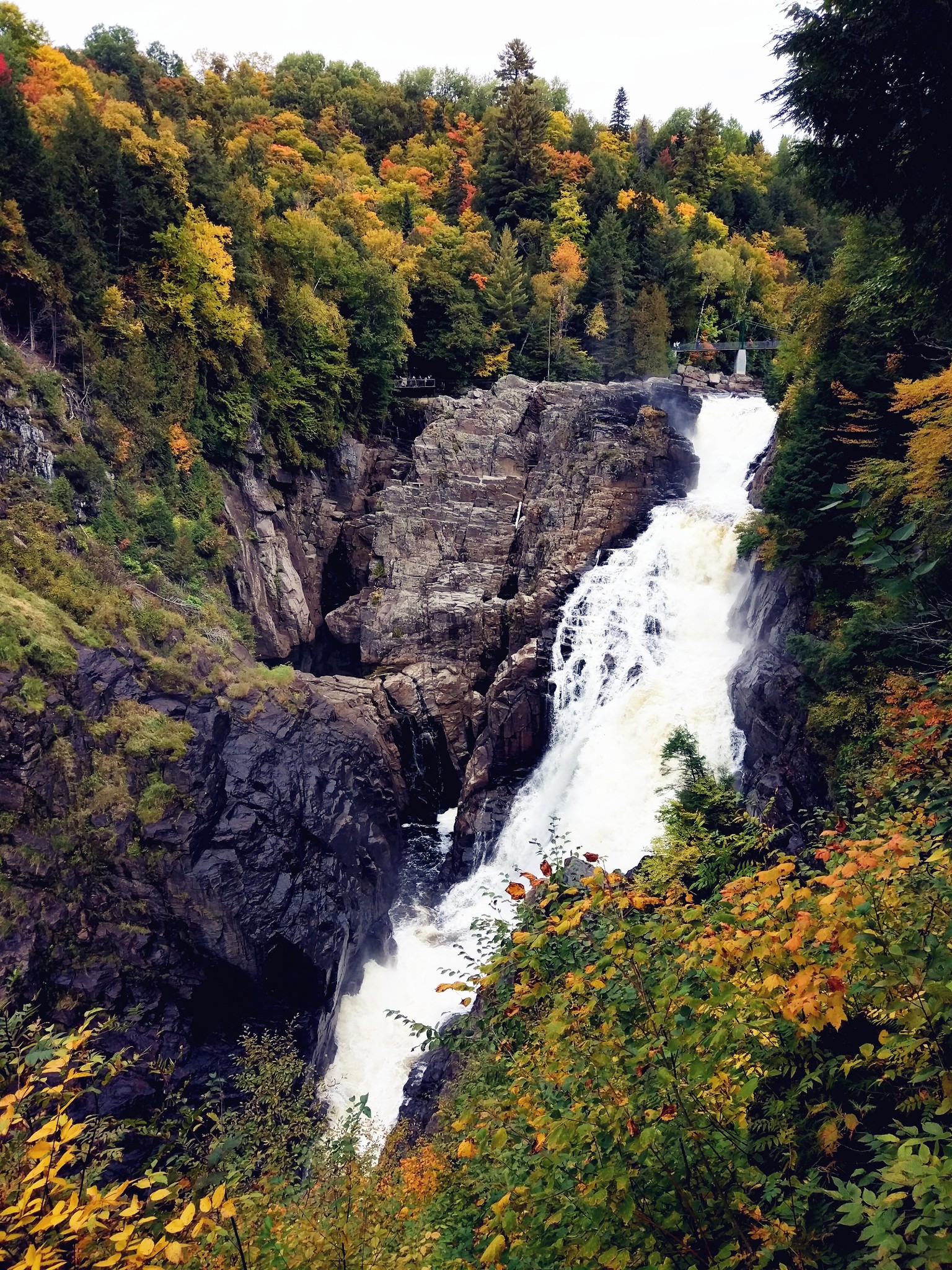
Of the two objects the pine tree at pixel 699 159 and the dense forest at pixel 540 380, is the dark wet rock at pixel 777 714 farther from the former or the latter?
the pine tree at pixel 699 159

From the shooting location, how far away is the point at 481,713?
2938 centimetres

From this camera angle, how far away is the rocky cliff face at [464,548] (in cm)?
2909

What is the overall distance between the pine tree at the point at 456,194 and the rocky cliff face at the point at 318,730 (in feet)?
72.3

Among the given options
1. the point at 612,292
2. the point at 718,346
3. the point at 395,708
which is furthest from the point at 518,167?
the point at 395,708

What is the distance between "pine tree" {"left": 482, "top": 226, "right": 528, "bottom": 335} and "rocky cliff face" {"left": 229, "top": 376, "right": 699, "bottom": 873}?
782 cm

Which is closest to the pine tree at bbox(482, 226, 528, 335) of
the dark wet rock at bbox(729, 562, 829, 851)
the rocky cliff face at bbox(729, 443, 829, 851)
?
the rocky cliff face at bbox(729, 443, 829, 851)

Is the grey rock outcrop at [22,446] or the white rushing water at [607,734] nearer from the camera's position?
the grey rock outcrop at [22,446]

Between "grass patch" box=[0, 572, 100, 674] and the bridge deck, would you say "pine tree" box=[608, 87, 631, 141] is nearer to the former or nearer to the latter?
the bridge deck

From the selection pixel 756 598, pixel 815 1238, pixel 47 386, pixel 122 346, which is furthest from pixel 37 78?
pixel 815 1238

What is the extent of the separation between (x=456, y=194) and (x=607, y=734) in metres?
44.1

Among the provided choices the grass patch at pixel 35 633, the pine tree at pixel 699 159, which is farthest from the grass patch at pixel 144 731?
the pine tree at pixel 699 159

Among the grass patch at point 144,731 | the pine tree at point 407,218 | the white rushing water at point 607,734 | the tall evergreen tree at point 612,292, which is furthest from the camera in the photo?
the pine tree at point 407,218

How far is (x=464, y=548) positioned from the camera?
32.8 metres

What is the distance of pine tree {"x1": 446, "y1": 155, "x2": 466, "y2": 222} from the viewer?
51031 mm
